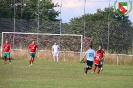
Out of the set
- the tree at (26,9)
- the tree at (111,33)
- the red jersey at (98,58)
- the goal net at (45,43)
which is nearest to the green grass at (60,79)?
the red jersey at (98,58)

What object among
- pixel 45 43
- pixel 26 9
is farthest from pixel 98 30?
pixel 26 9

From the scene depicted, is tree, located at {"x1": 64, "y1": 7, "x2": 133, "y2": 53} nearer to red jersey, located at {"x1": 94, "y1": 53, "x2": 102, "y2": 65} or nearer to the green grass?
red jersey, located at {"x1": 94, "y1": 53, "x2": 102, "y2": 65}

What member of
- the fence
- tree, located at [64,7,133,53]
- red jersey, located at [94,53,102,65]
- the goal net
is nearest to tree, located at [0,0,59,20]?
the fence

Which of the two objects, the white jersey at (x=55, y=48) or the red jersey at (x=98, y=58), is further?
the white jersey at (x=55, y=48)

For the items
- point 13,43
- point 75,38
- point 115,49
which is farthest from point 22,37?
point 115,49

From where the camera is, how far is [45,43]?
55156 millimetres

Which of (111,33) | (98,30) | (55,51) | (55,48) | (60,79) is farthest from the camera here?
(98,30)

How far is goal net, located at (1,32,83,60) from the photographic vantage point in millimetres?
52906

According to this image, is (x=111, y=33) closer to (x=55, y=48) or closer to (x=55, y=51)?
(x=55, y=48)

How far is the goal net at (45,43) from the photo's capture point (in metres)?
52.9

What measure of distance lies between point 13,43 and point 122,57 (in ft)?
36.0

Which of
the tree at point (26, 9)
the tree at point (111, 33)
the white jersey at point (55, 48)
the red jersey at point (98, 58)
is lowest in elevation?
the red jersey at point (98, 58)

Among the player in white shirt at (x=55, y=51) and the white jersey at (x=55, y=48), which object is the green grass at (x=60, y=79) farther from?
the white jersey at (x=55, y=48)

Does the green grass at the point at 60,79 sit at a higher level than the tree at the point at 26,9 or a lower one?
lower
